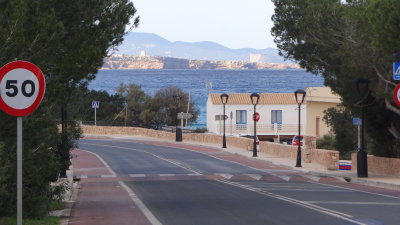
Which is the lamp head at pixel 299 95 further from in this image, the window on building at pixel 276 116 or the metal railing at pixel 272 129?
the window on building at pixel 276 116

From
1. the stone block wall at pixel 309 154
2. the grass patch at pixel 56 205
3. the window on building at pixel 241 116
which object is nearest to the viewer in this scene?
the grass patch at pixel 56 205

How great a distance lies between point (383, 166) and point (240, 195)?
35.4ft

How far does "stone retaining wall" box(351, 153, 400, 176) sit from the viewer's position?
3192 centimetres

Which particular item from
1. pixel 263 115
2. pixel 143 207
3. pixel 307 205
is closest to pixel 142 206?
pixel 143 207

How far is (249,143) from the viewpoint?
55.8 m

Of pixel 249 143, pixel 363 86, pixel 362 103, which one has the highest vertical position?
pixel 363 86

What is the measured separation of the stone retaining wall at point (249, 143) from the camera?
39594 millimetres

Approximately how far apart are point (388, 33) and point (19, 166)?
718 inches

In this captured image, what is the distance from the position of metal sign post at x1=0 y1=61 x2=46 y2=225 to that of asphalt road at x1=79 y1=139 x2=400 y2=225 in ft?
23.4

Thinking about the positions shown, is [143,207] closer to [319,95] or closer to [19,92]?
[19,92]

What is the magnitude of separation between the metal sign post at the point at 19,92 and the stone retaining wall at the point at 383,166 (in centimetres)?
2359

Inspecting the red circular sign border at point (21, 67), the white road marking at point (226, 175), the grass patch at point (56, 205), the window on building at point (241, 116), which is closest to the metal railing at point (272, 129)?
the window on building at point (241, 116)

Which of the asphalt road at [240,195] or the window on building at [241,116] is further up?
the window on building at [241,116]

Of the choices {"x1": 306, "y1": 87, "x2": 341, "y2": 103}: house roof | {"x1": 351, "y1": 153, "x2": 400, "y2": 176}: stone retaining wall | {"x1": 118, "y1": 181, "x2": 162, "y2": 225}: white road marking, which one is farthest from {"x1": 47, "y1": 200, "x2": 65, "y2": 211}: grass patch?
{"x1": 306, "y1": 87, "x2": 341, "y2": 103}: house roof
